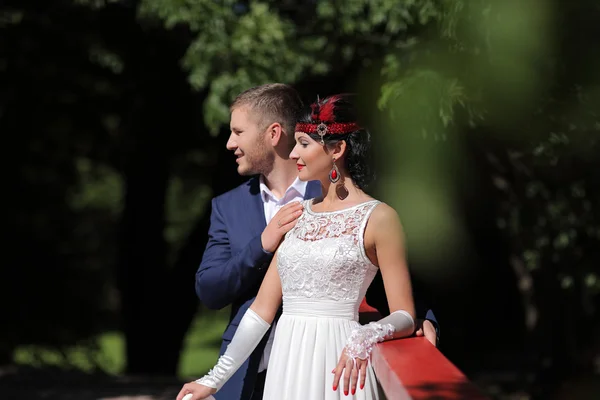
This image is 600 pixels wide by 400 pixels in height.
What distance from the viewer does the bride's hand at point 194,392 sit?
3.90 m

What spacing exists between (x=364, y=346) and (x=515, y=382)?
10.4 m

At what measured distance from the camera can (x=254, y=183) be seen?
4559 millimetres

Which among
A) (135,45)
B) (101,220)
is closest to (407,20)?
(135,45)

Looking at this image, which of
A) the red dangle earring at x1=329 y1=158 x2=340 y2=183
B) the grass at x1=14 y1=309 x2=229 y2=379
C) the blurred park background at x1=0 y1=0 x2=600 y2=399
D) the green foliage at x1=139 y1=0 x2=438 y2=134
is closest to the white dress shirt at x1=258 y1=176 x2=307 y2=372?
the red dangle earring at x1=329 y1=158 x2=340 y2=183

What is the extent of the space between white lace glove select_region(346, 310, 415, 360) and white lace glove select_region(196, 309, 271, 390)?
49 cm

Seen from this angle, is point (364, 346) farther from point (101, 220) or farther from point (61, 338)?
point (101, 220)

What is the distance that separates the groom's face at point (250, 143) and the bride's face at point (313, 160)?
341 mm

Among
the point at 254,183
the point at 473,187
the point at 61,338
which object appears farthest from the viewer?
the point at 61,338

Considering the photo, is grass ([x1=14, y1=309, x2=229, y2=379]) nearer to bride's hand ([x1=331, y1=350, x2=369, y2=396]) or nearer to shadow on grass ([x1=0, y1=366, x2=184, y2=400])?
shadow on grass ([x1=0, y1=366, x2=184, y2=400])

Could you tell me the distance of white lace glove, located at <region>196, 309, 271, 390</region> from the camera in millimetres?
3973

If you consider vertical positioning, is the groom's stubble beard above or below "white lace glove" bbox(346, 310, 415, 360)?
above

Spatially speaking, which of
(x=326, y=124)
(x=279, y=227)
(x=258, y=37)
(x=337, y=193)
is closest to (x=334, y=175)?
(x=337, y=193)

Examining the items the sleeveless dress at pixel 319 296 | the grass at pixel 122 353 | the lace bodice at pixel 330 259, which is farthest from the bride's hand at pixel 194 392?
the grass at pixel 122 353

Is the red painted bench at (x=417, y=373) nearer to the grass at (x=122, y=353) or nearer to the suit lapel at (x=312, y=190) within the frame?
the suit lapel at (x=312, y=190)
